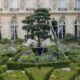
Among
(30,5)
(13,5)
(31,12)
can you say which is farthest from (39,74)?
(13,5)

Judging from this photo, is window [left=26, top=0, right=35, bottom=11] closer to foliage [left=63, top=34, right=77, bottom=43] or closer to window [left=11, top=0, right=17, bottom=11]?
window [left=11, top=0, right=17, bottom=11]

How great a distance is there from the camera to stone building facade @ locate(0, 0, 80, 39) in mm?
44094

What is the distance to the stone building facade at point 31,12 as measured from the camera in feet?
145

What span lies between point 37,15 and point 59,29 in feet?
37.3

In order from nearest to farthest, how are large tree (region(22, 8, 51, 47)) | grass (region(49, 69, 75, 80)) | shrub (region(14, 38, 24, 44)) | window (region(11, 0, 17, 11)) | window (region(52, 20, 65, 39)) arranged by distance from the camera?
grass (region(49, 69, 75, 80))
large tree (region(22, 8, 51, 47))
shrub (region(14, 38, 24, 44))
window (region(52, 20, 65, 39))
window (region(11, 0, 17, 11))

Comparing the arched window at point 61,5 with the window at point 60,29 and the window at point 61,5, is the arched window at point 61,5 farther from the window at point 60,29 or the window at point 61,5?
the window at point 60,29

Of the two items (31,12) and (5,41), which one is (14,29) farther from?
(5,41)

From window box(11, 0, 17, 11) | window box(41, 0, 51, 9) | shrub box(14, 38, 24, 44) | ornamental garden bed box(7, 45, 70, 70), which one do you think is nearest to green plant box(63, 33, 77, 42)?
shrub box(14, 38, 24, 44)

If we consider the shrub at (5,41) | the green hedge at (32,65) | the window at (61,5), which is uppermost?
the window at (61,5)

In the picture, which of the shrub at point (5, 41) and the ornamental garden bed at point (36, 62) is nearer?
the ornamental garden bed at point (36, 62)

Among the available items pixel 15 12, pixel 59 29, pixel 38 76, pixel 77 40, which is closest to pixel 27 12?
pixel 15 12

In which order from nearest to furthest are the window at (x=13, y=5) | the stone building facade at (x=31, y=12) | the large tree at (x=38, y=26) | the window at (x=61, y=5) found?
the large tree at (x=38, y=26) → the stone building facade at (x=31, y=12) → the window at (x=61, y=5) → the window at (x=13, y=5)

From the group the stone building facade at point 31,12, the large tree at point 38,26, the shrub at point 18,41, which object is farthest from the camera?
the stone building facade at point 31,12

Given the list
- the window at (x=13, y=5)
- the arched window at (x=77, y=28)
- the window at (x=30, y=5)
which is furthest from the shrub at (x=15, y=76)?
the window at (x=13, y=5)
